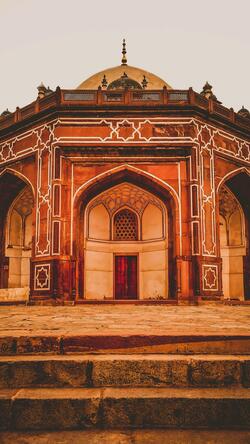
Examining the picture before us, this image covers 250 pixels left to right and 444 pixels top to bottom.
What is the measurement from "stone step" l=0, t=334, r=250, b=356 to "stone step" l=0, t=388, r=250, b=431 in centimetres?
47

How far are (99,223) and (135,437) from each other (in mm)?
11605

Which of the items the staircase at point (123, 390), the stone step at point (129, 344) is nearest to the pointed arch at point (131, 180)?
the stone step at point (129, 344)

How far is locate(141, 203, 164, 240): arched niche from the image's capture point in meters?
13.0

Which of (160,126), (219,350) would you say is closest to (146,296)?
(160,126)

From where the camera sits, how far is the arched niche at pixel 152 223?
13046 mm

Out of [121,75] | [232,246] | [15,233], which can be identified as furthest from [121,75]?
[232,246]

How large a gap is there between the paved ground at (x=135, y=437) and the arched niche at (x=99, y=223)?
1109cm

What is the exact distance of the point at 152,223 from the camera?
13344mm

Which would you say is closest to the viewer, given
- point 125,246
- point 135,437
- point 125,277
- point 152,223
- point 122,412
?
point 135,437

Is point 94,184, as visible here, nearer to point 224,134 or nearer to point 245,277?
point 224,134

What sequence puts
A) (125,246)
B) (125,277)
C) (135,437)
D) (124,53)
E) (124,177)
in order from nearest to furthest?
(135,437), (124,177), (125,277), (125,246), (124,53)

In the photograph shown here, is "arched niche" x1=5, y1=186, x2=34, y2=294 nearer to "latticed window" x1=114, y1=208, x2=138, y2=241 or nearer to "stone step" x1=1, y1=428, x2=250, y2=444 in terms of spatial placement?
"latticed window" x1=114, y1=208, x2=138, y2=241

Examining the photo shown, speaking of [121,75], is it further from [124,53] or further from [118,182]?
[118,182]

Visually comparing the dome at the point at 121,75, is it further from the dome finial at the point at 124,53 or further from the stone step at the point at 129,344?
the stone step at the point at 129,344
